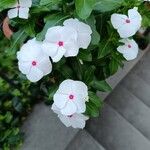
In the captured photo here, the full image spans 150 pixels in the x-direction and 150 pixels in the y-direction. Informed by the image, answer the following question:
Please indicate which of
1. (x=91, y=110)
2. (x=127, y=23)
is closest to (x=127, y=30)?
(x=127, y=23)

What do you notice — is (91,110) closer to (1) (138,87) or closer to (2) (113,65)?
(2) (113,65)

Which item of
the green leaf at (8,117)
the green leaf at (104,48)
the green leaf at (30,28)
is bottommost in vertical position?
the green leaf at (8,117)

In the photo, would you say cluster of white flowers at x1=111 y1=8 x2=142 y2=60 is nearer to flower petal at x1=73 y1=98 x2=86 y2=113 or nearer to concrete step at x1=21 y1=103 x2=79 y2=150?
flower petal at x1=73 y1=98 x2=86 y2=113

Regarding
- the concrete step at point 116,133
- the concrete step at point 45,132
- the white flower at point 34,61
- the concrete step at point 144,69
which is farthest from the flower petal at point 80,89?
the concrete step at point 144,69

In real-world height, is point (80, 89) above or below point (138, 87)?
above

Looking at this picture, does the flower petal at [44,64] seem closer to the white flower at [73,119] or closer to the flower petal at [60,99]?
the flower petal at [60,99]

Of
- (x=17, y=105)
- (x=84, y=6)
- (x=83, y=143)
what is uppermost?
(x=84, y=6)

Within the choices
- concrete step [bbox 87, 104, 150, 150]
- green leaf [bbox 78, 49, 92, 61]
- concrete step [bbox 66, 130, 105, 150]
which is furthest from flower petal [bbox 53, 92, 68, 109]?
concrete step [bbox 87, 104, 150, 150]

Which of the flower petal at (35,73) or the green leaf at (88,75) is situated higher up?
the flower petal at (35,73)
